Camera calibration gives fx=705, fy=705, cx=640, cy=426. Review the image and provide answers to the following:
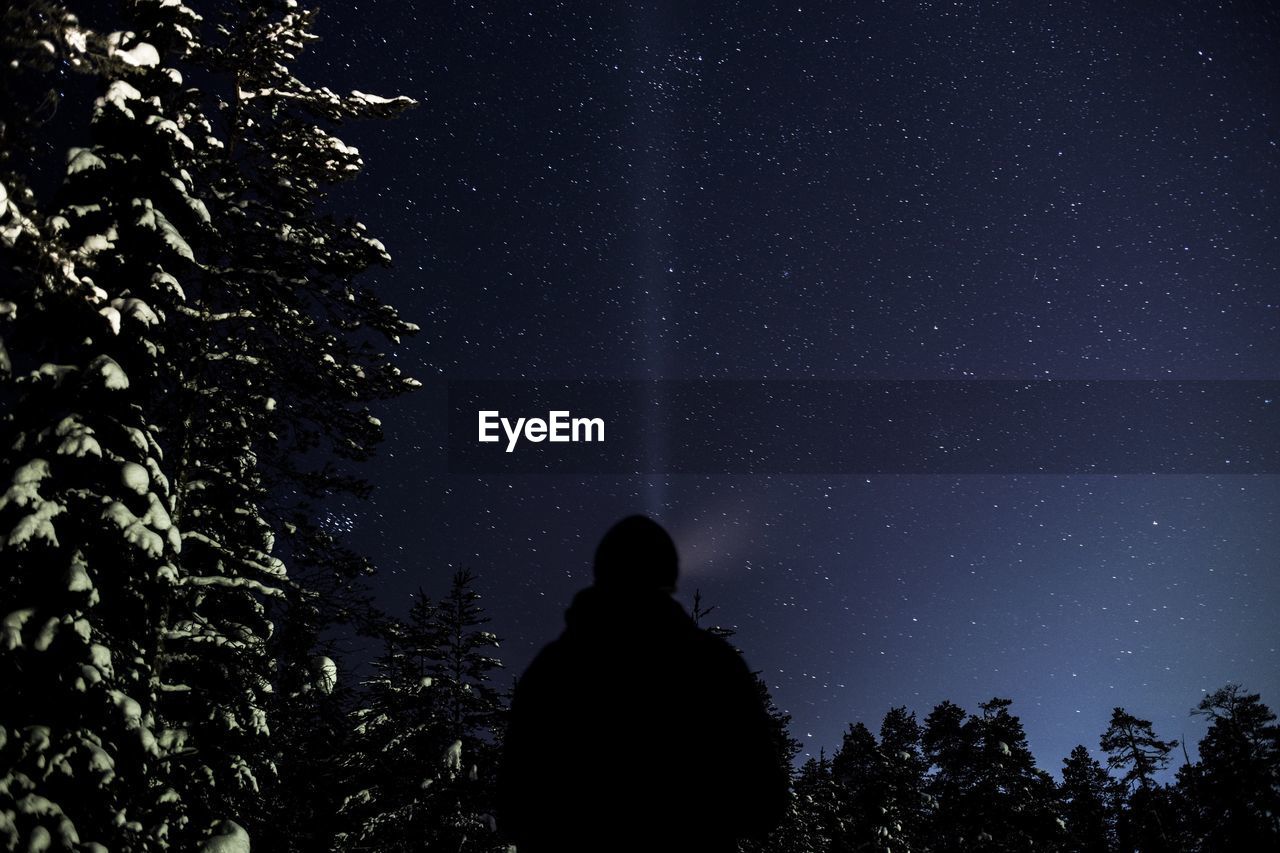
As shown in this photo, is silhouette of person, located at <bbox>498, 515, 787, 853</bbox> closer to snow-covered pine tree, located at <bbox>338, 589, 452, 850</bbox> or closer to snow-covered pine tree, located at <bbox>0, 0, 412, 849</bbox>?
snow-covered pine tree, located at <bbox>0, 0, 412, 849</bbox>

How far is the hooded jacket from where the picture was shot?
2250 mm

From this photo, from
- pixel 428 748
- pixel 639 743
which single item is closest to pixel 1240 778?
pixel 428 748

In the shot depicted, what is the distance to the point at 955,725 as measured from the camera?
127 feet

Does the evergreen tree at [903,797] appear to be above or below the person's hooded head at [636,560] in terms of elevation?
below

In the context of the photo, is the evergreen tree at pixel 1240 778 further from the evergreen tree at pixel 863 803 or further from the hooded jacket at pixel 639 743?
the hooded jacket at pixel 639 743

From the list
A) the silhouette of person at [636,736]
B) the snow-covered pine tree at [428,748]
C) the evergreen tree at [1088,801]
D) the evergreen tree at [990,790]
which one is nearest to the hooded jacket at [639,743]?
the silhouette of person at [636,736]

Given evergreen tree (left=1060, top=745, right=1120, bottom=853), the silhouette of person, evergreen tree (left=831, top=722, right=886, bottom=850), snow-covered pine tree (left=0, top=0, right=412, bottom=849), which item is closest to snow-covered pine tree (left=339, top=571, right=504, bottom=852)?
snow-covered pine tree (left=0, top=0, right=412, bottom=849)

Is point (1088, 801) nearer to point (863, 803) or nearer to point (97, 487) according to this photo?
point (863, 803)

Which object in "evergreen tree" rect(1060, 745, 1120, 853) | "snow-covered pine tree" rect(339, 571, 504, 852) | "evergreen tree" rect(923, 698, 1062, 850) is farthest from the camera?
"evergreen tree" rect(1060, 745, 1120, 853)

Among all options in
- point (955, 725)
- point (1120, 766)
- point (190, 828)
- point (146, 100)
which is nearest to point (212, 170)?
point (146, 100)

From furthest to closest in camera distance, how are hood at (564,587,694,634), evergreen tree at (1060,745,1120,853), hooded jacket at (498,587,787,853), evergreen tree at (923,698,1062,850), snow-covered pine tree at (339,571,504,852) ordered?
evergreen tree at (1060,745,1120,853)
evergreen tree at (923,698,1062,850)
snow-covered pine tree at (339,571,504,852)
hood at (564,587,694,634)
hooded jacket at (498,587,787,853)

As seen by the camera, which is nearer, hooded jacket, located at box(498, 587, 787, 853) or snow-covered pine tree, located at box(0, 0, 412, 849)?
hooded jacket, located at box(498, 587, 787, 853)

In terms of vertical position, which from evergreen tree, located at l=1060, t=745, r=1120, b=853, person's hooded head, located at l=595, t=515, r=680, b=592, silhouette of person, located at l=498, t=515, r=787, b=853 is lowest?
evergreen tree, located at l=1060, t=745, r=1120, b=853

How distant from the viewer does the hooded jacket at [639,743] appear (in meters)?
2.25
